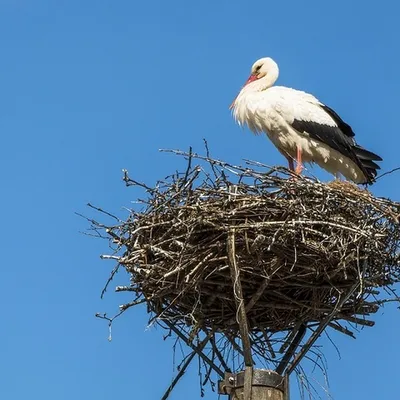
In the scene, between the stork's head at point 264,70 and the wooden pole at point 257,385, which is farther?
the stork's head at point 264,70

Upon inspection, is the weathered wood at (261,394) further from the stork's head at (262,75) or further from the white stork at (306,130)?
the stork's head at (262,75)

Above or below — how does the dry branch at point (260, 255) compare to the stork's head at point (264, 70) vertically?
below

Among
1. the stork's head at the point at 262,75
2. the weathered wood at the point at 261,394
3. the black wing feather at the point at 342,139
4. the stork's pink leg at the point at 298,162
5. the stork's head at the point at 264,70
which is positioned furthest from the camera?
the stork's head at the point at 264,70

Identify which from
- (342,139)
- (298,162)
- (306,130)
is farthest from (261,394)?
(342,139)

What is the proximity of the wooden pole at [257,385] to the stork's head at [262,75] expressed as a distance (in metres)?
4.56

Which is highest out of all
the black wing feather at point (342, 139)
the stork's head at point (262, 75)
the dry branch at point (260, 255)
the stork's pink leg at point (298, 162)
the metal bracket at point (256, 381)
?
the stork's head at point (262, 75)

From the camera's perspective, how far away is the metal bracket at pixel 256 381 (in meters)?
5.65

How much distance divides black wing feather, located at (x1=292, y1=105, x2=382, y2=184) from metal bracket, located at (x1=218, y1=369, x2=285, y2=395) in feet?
13.0

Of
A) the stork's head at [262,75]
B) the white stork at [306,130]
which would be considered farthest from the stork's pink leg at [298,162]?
the stork's head at [262,75]

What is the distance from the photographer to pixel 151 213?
6.80 metres

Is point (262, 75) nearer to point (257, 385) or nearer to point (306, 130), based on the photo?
point (306, 130)

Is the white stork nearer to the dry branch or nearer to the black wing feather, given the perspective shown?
the black wing feather

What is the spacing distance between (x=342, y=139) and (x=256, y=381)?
13.8ft

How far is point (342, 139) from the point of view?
947 centimetres
